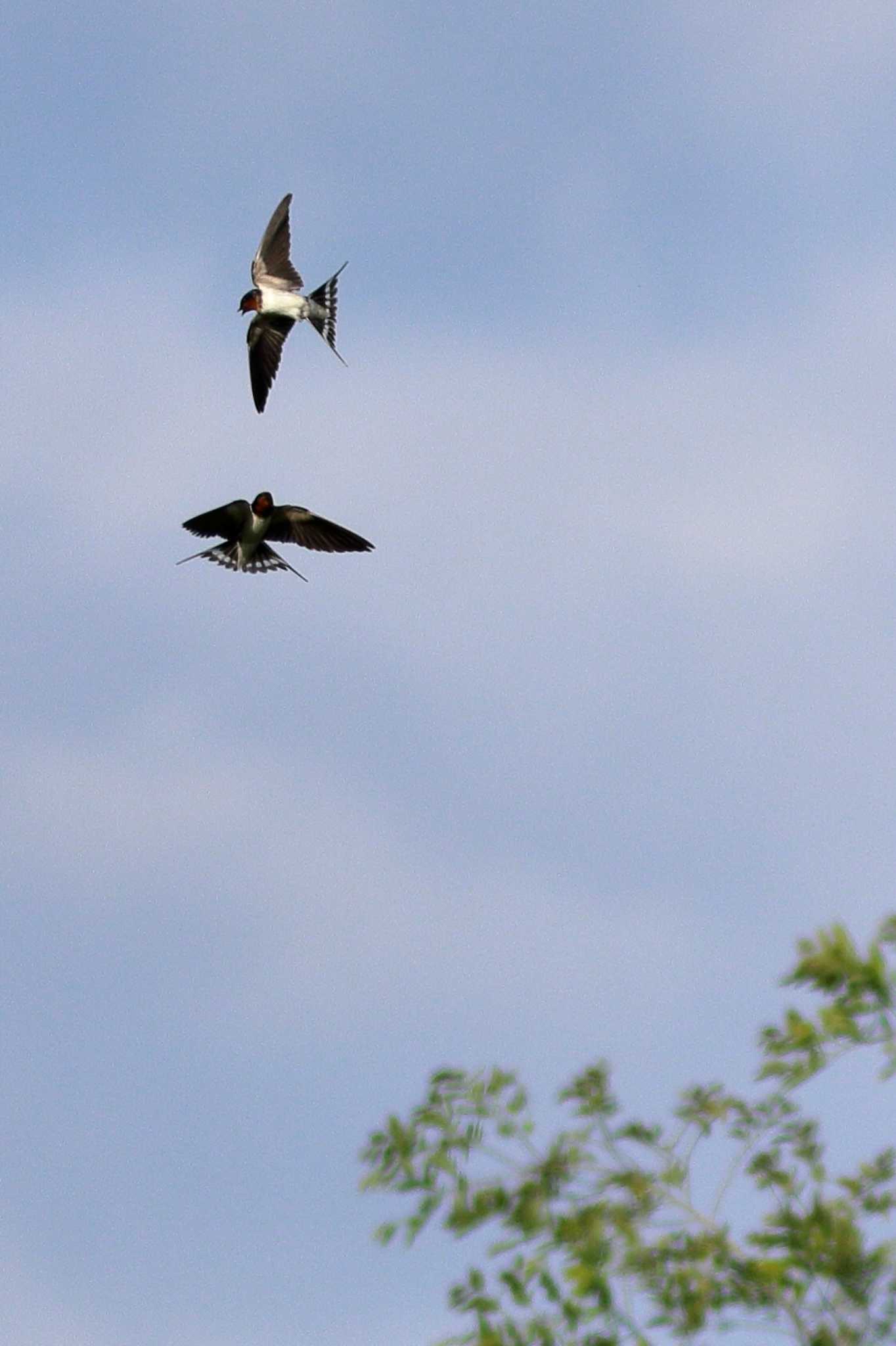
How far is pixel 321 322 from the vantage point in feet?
80.7

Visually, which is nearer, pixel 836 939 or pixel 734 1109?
pixel 836 939

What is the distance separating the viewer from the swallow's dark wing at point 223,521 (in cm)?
2178

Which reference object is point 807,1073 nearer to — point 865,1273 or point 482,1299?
point 865,1273

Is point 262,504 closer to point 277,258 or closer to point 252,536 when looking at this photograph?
point 252,536

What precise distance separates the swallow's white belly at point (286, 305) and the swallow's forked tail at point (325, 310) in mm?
105

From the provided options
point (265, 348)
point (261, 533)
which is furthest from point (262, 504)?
point (265, 348)

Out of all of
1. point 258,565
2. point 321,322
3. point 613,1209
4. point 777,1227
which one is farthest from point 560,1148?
point 321,322

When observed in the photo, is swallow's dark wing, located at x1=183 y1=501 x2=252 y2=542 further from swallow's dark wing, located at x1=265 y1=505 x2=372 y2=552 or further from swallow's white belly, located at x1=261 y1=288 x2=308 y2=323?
swallow's white belly, located at x1=261 y1=288 x2=308 y2=323

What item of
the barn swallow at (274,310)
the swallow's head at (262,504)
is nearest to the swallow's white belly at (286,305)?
the barn swallow at (274,310)

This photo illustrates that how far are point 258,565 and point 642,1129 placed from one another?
1586 cm

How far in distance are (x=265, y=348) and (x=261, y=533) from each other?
343cm

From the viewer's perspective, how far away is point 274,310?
24.5m

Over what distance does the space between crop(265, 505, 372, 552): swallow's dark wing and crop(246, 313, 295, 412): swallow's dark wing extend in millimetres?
2373

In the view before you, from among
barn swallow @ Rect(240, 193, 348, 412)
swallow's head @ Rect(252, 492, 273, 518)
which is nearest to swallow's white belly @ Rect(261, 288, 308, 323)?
barn swallow @ Rect(240, 193, 348, 412)
